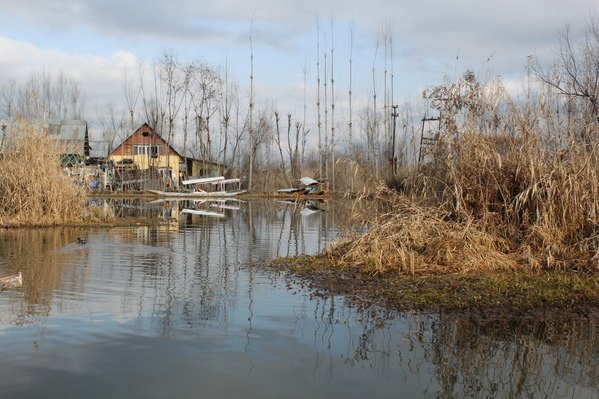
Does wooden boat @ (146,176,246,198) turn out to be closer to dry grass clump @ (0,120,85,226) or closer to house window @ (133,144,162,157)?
house window @ (133,144,162,157)

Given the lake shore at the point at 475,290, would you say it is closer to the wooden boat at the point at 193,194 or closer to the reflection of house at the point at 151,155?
the wooden boat at the point at 193,194

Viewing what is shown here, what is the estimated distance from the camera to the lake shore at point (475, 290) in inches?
301

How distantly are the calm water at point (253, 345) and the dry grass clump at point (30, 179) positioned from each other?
951 cm

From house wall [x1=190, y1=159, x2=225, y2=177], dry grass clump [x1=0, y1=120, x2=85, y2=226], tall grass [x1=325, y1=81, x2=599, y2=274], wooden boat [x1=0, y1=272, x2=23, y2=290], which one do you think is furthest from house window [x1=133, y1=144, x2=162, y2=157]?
wooden boat [x1=0, y1=272, x2=23, y2=290]

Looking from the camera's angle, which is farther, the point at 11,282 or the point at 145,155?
the point at 145,155

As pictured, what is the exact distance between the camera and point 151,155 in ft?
200

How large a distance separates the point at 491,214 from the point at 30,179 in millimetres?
14487

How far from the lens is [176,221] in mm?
23266

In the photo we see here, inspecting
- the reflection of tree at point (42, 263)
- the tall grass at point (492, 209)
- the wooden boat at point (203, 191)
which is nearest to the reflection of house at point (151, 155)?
the wooden boat at point (203, 191)

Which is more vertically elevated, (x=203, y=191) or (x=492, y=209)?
(x=203, y=191)

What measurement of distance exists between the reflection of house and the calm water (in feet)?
173

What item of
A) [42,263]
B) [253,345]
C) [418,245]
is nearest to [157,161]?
[42,263]

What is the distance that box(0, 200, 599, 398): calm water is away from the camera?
4.98 m

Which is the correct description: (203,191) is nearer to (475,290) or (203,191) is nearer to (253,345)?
(475,290)
